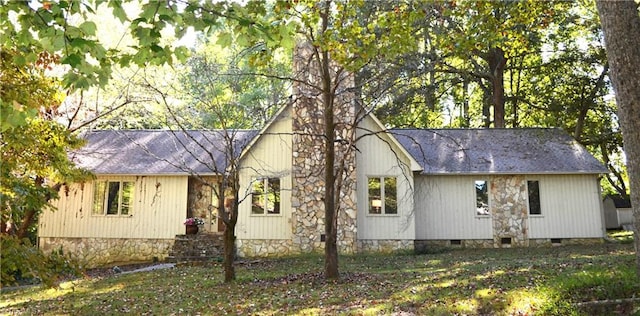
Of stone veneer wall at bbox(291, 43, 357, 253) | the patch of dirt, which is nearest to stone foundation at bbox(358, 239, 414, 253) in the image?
stone veneer wall at bbox(291, 43, 357, 253)

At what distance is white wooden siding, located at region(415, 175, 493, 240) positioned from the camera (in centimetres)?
1575

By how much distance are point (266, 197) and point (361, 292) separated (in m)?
Answer: 7.70

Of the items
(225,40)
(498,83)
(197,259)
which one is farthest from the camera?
(498,83)

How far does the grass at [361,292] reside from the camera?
20.8ft

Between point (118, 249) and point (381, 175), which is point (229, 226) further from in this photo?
point (118, 249)

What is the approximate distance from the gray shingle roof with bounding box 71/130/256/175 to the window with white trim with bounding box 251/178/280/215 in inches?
57.2

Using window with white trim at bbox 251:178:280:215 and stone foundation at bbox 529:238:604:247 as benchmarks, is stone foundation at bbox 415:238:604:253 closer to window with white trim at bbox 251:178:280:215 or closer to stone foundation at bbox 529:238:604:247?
stone foundation at bbox 529:238:604:247

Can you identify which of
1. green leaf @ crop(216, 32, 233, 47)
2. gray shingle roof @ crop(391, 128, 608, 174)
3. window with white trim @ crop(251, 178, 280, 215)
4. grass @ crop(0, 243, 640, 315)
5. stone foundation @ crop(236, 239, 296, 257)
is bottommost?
grass @ crop(0, 243, 640, 315)

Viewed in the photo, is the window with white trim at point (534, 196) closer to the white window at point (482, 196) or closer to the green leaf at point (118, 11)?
the white window at point (482, 196)

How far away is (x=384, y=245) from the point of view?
14.9m

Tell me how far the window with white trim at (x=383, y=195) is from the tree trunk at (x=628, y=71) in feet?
30.6

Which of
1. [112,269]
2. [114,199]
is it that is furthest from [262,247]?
[114,199]

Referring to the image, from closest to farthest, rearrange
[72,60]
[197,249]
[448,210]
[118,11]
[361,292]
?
[72,60] → [118,11] → [361,292] → [197,249] → [448,210]

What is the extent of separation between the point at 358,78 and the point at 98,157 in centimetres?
1034
